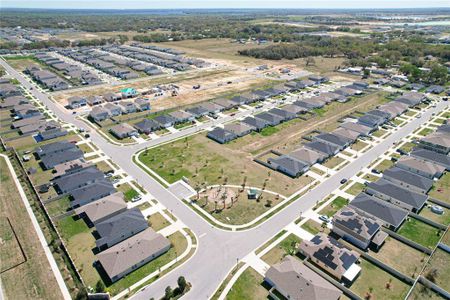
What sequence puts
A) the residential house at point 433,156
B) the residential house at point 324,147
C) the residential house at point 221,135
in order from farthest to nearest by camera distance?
the residential house at point 221,135 < the residential house at point 324,147 < the residential house at point 433,156

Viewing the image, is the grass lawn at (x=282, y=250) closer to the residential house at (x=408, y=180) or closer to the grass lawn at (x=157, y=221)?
the grass lawn at (x=157, y=221)

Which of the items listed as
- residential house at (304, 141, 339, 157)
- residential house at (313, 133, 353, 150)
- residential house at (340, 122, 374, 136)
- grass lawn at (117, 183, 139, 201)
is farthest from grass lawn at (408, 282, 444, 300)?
residential house at (340, 122, 374, 136)

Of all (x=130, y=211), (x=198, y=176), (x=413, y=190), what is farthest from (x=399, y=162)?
(x=130, y=211)

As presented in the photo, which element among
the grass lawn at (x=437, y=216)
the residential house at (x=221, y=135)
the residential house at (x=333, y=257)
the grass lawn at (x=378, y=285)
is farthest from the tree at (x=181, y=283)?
the residential house at (x=221, y=135)

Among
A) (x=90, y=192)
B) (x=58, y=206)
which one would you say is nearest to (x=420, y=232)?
(x=90, y=192)

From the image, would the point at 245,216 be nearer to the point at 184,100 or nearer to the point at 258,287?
the point at 258,287

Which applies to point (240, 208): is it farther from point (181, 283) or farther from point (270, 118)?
point (270, 118)
